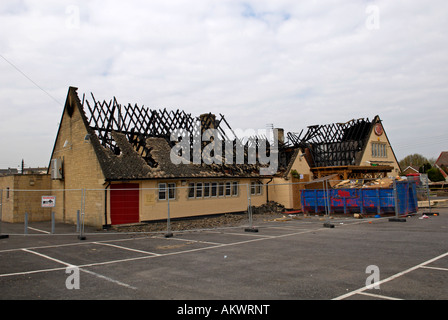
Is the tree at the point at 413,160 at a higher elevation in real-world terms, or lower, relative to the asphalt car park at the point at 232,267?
higher

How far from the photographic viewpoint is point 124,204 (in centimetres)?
2028

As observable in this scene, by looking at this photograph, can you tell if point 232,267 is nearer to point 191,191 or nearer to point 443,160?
point 191,191

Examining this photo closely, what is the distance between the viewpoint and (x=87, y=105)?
878 inches

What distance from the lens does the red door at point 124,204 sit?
65.4ft

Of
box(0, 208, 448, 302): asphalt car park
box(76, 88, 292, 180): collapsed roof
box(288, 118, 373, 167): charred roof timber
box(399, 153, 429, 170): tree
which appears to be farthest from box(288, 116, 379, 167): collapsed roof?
box(399, 153, 429, 170): tree

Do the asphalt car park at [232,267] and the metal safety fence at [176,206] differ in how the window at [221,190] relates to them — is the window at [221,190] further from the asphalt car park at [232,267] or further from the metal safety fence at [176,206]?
the asphalt car park at [232,267]

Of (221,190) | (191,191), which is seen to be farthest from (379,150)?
(191,191)

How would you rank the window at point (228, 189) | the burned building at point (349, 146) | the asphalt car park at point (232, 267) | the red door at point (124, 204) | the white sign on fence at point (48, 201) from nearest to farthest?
the asphalt car park at point (232, 267), the white sign on fence at point (48, 201), the red door at point (124, 204), the window at point (228, 189), the burned building at point (349, 146)

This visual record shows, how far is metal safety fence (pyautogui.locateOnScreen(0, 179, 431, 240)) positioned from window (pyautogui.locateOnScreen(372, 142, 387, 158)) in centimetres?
1778

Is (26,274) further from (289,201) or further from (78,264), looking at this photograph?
(289,201)

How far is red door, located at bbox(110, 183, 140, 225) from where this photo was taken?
19.9 meters

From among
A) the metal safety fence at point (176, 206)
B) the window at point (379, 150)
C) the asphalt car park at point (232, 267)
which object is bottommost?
the asphalt car park at point (232, 267)

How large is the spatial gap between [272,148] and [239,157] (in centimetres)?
543

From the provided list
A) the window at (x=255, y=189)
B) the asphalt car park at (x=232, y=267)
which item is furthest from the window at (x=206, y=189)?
the asphalt car park at (x=232, y=267)
